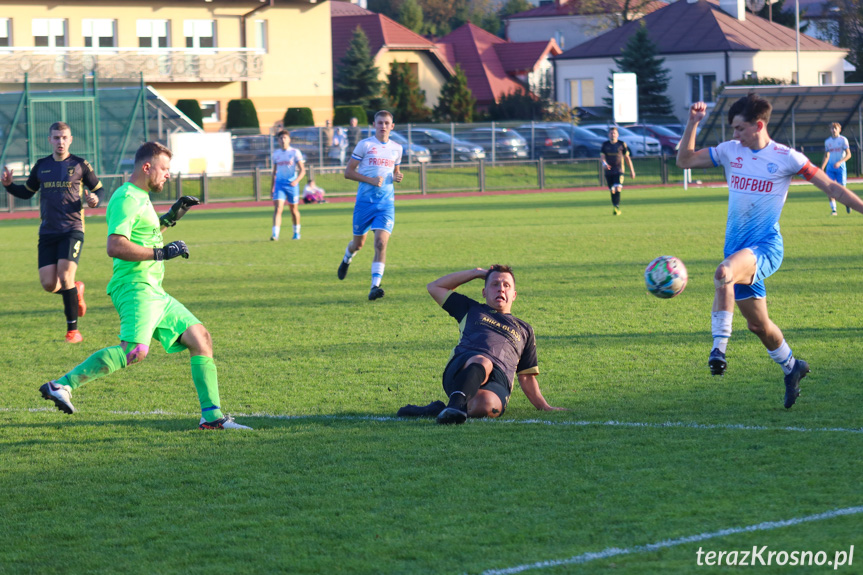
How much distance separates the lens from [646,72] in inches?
2297

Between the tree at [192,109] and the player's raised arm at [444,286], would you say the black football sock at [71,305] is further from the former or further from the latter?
the tree at [192,109]

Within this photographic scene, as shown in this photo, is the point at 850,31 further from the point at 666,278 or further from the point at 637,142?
the point at 666,278

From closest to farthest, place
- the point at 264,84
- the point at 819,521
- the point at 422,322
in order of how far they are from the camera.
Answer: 1. the point at 819,521
2. the point at 422,322
3. the point at 264,84

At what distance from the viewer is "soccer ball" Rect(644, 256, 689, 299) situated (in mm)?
7344

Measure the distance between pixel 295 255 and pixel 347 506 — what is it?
1447cm

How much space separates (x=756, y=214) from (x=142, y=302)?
13.2 feet

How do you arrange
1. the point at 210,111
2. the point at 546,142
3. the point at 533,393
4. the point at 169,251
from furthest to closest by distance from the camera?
the point at 210,111 < the point at 546,142 < the point at 533,393 < the point at 169,251

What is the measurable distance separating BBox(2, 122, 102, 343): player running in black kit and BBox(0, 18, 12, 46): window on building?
41258 millimetres

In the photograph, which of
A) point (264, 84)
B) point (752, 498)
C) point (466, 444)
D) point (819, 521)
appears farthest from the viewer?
point (264, 84)

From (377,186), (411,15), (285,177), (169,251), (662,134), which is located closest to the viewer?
(169,251)

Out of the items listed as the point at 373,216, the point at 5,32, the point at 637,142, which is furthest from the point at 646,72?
the point at 373,216

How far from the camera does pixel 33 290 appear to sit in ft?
51.9

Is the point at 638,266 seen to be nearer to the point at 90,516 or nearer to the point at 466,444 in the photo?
the point at 466,444

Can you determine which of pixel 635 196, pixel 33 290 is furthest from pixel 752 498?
pixel 635 196
